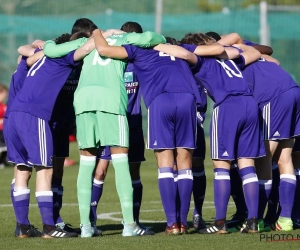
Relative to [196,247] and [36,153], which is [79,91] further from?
[196,247]

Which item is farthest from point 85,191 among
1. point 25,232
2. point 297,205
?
point 297,205

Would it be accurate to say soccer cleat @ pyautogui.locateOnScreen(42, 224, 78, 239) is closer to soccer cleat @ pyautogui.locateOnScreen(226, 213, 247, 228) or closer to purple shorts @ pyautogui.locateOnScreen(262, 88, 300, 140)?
soccer cleat @ pyautogui.locateOnScreen(226, 213, 247, 228)

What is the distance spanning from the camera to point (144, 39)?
9.66 meters

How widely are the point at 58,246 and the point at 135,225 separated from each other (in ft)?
3.78

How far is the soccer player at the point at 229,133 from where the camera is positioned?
9664 millimetres

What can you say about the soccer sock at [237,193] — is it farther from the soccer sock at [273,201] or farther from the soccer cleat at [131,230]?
the soccer cleat at [131,230]

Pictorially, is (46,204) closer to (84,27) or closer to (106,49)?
(106,49)

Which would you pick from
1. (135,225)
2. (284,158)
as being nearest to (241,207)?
(284,158)

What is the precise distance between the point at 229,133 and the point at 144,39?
4.50 ft

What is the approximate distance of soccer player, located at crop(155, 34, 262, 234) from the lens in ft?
31.7

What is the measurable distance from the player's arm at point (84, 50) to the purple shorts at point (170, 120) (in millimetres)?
890

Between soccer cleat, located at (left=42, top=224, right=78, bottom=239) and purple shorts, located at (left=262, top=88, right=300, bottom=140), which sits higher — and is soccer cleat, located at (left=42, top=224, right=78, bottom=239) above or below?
below

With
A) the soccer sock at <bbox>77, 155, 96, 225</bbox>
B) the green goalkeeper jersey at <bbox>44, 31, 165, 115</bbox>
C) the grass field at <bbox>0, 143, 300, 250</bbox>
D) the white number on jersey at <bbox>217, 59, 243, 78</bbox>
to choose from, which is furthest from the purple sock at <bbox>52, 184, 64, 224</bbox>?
the white number on jersey at <bbox>217, 59, 243, 78</bbox>

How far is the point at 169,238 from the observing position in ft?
30.5
